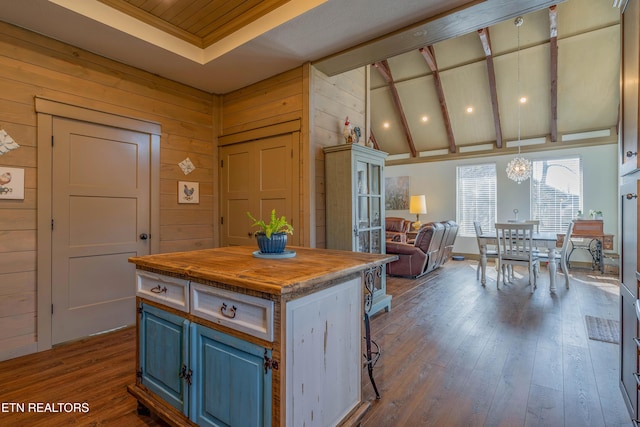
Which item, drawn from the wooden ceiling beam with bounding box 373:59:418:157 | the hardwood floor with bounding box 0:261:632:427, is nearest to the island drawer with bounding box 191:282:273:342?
the hardwood floor with bounding box 0:261:632:427

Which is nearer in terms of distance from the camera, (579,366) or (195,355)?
(195,355)

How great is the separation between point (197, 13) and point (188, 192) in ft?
6.11

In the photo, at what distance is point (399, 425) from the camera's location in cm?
175

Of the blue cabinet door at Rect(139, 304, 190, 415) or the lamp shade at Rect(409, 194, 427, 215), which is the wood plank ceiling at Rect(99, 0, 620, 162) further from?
the blue cabinet door at Rect(139, 304, 190, 415)

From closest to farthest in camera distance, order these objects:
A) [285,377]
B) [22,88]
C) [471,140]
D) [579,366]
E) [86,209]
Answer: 1. [285,377]
2. [579,366]
3. [22,88]
4. [86,209]
5. [471,140]

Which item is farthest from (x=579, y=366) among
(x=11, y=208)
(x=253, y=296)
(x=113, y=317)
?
(x=11, y=208)

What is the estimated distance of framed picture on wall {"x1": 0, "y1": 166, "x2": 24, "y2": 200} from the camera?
2.50m

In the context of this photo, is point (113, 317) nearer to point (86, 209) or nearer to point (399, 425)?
point (86, 209)

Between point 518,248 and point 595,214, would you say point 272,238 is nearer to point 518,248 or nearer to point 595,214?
point 518,248

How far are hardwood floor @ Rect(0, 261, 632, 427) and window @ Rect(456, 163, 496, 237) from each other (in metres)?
4.05

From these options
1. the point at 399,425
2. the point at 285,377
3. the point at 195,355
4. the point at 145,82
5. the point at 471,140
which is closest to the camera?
the point at 285,377

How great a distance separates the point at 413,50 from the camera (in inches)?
142

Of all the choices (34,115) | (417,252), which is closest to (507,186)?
(417,252)

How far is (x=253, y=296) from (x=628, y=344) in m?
2.11
